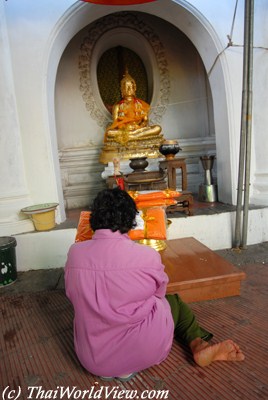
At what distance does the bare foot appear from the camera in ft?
5.82

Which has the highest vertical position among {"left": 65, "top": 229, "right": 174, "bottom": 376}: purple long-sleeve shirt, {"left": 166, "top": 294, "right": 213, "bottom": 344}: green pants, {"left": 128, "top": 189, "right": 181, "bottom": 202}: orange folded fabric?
{"left": 128, "top": 189, "right": 181, "bottom": 202}: orange folded fabric

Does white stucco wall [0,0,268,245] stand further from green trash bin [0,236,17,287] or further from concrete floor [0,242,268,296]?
concrete floor [0,242,268,296]

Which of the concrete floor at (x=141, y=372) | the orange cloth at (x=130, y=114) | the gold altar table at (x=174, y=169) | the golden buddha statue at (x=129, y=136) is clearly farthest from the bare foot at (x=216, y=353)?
the orange cloth at (x=130, y=114)

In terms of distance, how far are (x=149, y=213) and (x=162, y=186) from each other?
1.61 metres

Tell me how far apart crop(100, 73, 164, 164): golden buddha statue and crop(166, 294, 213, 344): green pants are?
3.43m

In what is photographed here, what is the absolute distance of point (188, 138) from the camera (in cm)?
599

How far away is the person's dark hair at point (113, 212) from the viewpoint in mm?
1568

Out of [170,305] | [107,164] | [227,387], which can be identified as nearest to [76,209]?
[107,164]

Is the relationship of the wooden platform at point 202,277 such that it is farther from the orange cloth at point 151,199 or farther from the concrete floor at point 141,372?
the orange cloth at point 151,199

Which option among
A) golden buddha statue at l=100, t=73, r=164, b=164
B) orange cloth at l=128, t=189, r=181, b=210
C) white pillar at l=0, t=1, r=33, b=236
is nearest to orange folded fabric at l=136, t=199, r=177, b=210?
orange cloth at l=128, t=189, r=181, b=210

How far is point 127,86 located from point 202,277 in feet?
13.5

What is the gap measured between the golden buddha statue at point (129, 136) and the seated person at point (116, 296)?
3.54 meters

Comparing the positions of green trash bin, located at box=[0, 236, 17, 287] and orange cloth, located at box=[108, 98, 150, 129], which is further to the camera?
orange cloth, located at box=[108, 98, 150, 129]

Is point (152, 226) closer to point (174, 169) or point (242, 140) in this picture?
point (174, 169)
